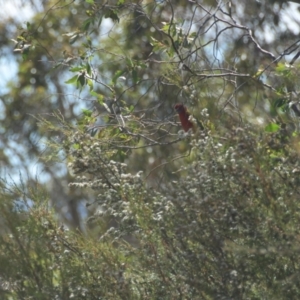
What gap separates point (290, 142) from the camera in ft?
16.9

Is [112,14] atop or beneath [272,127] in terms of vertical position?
atop

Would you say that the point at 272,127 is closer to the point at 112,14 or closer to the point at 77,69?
the point at 77,69

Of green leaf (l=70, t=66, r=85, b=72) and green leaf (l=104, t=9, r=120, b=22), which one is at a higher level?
green leaf (l=104, t=9, r=120, b=22)

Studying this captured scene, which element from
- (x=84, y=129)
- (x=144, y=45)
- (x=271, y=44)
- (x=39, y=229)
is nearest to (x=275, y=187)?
(x=39, y=229)

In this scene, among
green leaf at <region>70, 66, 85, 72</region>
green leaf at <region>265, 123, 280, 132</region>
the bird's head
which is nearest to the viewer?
green leaf at <region>265, 123, 280, 132</region>

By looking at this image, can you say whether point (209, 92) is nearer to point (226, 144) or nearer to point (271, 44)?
point (226, 144)

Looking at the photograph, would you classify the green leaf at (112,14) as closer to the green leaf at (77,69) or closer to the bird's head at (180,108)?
the green leaf at (77,69)

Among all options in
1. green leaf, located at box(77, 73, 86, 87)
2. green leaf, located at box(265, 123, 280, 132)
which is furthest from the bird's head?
green leaf, located at box(265, 123, 280, 132)

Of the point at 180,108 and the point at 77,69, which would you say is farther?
the point at 77,69

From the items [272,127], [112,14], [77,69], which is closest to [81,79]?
[77,69]

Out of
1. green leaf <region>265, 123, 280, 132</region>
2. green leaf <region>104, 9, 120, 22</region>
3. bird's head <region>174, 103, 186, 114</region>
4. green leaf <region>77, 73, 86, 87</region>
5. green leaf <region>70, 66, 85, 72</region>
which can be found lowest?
green leaf <region>265, 123, 280, 132</region>

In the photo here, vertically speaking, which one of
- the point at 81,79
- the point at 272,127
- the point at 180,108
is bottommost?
the point at 272,127

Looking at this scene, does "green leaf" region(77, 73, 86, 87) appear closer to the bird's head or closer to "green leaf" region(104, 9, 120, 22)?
"green leaf" region(104, 9, 120, 22)

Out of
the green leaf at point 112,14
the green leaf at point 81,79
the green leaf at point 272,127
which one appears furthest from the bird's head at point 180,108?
the green leaf at point 272,127
